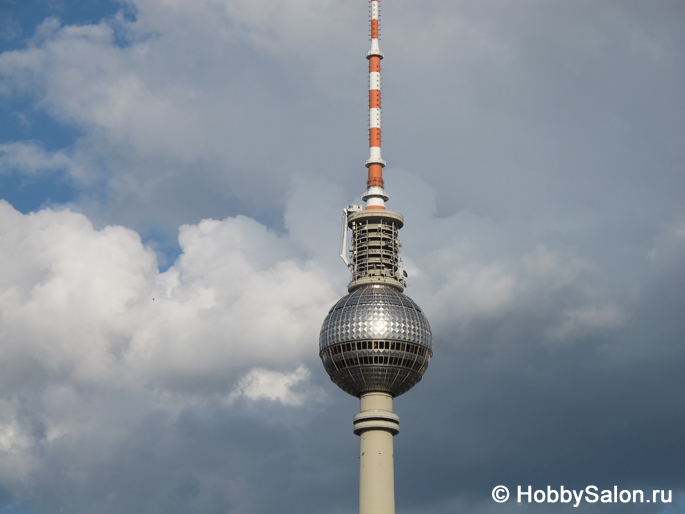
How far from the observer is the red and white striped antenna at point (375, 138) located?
17338cm

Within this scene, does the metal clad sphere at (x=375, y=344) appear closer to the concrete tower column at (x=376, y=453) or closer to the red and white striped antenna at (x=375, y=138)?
the concrete tower column at (x=376, y=453)

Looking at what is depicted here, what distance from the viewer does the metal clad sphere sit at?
15738cm

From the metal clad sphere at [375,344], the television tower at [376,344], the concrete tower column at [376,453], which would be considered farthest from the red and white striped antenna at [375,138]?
the concrete tower column at [376,453]

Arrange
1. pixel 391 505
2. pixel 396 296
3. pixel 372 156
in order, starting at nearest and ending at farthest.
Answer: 1. pixel 391 505
2. pixel 396 296
3. pixel 372 156

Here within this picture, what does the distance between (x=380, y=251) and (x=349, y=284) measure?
6836 millimetres

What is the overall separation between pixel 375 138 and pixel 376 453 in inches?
2009

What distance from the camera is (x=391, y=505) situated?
15200cm

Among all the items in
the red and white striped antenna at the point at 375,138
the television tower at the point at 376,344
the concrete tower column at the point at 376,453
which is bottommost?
the concrete tower column at the point at 376,453

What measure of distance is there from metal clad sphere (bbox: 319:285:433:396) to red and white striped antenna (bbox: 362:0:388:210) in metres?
17.8

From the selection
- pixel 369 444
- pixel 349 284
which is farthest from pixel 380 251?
pixel 369 444

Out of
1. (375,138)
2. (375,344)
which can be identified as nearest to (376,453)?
(375,344)

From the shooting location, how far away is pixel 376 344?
515ft

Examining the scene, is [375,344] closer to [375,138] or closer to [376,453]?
[376,453]

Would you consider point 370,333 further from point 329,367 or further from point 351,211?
point 351,211
